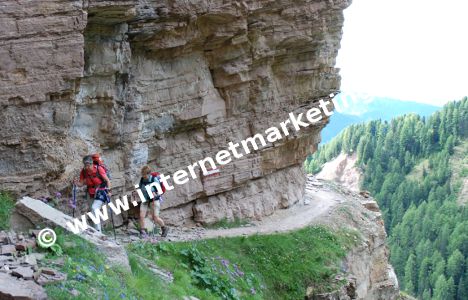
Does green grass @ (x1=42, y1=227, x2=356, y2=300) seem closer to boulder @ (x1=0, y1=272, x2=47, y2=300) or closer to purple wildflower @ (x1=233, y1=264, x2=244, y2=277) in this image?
purple wildflower @ (x1=233, y1=264, x2=244, y2=277)

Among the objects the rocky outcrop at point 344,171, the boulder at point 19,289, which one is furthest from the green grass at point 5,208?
the rocky outcrop at point 344,171

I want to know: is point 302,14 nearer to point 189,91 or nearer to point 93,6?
point 189,91

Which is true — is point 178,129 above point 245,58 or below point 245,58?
below

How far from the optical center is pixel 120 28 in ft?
71.5

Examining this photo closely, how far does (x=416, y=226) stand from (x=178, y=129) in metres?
96.2

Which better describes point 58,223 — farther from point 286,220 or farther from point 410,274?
point 410,274

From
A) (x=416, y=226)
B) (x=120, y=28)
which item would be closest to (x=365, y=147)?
(x=416, y=226)

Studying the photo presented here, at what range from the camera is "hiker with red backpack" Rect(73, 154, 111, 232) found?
1905cm

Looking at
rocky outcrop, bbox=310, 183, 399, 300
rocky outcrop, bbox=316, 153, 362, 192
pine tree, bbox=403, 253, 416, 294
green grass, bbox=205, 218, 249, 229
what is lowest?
pine tree, bbox=403, 253, 416, 294

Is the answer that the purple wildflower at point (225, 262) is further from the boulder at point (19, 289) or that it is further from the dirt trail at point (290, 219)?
the boulder at point (19, 289)

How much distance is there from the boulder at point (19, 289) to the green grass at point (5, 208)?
Answer: 367cm

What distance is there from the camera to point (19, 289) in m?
11.6

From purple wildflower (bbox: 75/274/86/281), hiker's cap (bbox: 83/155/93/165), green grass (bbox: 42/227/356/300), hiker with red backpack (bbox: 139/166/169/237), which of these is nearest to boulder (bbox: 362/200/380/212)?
green grass (bbox: 42/227/356/300)

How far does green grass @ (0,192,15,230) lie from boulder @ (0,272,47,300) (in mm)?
3667
